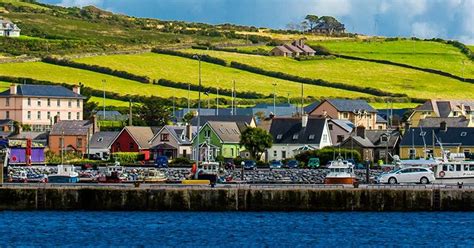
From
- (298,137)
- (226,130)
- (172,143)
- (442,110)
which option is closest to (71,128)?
(172,143)

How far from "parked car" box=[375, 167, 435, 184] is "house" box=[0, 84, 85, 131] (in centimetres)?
6627

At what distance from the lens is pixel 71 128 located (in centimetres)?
13738

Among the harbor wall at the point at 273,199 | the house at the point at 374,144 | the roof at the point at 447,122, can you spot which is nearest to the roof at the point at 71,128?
the house at the point at 374,144

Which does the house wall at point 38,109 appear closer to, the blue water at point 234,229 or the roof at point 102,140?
the roof at point 102,140

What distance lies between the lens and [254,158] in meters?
132

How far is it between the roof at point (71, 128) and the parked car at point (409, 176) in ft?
170

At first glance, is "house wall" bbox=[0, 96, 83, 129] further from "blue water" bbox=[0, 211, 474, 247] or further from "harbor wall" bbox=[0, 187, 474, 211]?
"blue water" bbox=[0, 211, 474, 247]

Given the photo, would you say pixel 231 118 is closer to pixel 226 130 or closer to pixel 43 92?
pixel 226 130

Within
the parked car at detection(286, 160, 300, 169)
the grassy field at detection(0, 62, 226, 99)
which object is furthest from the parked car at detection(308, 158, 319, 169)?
the grassy field at detection(0, 62, 226, 99)

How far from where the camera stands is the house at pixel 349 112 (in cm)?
15712

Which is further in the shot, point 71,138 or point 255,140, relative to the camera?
point 71,138

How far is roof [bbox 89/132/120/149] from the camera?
446 feet

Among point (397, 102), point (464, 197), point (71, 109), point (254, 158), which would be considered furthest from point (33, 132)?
point (464, 197)

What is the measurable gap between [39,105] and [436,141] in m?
48.1
